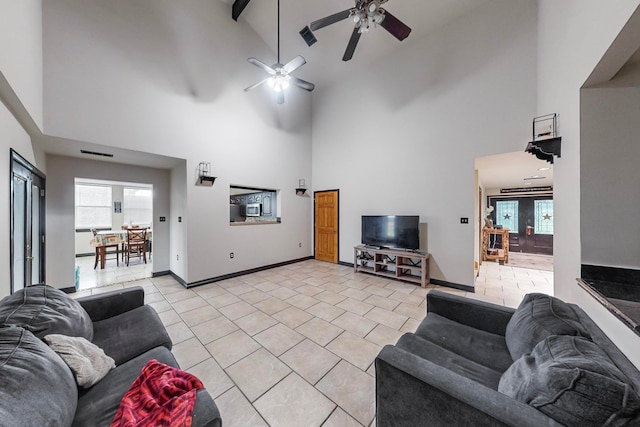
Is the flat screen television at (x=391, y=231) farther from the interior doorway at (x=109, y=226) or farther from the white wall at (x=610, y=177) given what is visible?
the interior doorway at (x=109, y=226)

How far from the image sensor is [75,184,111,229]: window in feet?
23.3

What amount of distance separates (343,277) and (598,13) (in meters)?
4.32

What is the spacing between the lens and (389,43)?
4.56 meters

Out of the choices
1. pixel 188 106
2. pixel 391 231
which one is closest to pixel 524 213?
pixel 391 231

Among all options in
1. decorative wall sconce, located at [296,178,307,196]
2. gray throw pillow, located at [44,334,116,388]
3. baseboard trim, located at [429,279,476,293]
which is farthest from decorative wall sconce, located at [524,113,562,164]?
decorative wall sconce, located at [296,178,307,196]

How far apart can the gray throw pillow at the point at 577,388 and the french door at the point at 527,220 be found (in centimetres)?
926

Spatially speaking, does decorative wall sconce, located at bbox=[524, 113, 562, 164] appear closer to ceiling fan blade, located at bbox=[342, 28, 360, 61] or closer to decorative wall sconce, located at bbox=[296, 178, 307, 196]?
ceiling fan blade, located at bbox=[342, 28, 360, 61]

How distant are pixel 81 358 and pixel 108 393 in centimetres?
26

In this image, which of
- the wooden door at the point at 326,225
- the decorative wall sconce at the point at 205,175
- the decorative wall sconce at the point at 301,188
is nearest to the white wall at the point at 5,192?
the decorative wall sconce at the point at 205,175

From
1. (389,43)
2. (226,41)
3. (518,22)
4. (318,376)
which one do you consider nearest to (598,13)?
(518,22)

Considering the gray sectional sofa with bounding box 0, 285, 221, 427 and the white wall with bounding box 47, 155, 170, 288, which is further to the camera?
the white wall with bounding box 47, 155, 170, 288

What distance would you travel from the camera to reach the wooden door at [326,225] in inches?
229

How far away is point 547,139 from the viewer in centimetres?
222

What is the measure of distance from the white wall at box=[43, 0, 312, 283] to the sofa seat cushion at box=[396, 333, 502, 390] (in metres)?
3.89
